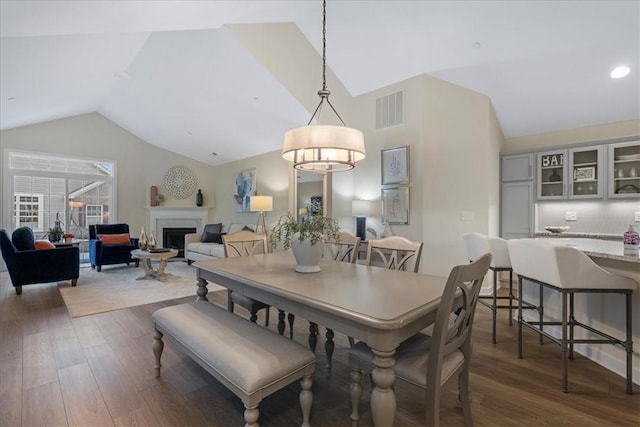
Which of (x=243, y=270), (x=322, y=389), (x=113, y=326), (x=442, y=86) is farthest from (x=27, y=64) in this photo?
(x=442, y=86)

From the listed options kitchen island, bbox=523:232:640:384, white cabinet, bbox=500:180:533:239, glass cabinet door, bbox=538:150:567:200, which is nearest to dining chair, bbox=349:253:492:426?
kitchen island, bbox=523:232:640:384

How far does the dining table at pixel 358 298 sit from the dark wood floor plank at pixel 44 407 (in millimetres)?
991

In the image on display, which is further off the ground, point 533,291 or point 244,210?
point 244,210

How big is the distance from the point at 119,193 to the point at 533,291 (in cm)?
809

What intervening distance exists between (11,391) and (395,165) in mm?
4414

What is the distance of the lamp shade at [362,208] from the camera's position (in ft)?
15.1

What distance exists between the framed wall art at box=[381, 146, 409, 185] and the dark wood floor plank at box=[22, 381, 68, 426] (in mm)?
4081

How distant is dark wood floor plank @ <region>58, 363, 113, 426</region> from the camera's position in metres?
1.68

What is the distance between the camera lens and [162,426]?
1.62m

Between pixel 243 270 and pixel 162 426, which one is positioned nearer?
pixel 162 426

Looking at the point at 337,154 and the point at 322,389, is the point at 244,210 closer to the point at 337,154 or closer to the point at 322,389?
the point at 337,154

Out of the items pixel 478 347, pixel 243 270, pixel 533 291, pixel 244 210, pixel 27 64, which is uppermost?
pixel 27 64

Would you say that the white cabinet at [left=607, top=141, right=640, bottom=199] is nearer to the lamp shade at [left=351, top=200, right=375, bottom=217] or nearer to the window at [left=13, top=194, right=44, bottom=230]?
the lamp shade at [left=351, top=200, right=375, bottom=217]

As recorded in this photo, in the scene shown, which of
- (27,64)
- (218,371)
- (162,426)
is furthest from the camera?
(27,64)
